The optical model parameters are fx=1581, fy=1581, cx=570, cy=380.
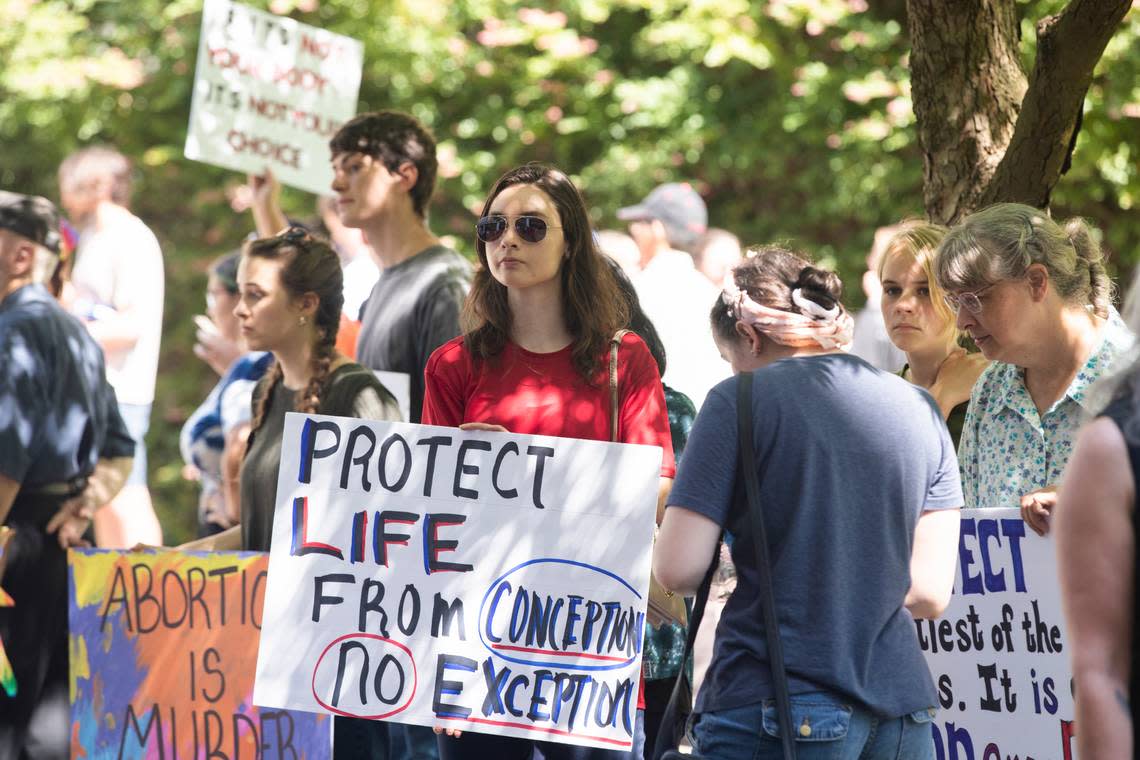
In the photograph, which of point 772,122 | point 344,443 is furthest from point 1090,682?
point 772,122

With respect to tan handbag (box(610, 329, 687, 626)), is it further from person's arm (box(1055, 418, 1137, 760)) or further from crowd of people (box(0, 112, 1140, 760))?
person's arm (box(1055, 418, 1137, 760))

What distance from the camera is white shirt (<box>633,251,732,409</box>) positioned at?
6523 mm

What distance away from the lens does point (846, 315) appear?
328cm

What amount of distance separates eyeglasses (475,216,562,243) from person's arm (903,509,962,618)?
4.28 ft

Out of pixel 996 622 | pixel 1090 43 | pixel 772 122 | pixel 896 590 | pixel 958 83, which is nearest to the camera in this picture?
pixel 896 590

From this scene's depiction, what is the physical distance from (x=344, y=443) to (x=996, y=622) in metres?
1.77

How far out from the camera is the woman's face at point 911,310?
15.5ft

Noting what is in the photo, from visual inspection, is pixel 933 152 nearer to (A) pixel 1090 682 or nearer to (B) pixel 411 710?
(B) pixel 411 710

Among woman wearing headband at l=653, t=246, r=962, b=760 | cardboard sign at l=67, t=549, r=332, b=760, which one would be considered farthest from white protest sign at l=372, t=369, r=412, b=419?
woman wearing headband at l=653, t=246, r=962, b=760

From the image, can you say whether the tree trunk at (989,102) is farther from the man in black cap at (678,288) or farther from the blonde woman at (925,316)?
the man in black cap at (678,288)

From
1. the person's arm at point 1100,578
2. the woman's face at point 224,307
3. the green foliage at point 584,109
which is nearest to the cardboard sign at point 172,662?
the woman's face at point 224,307

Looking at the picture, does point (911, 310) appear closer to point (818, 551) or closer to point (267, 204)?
point (818, 551)

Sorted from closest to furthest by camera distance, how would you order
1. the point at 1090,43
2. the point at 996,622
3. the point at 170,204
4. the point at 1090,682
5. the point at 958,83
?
the point at 1090,682, the point at 996,622, the point at 1090,43, the point at 958,83, the point at 170,204

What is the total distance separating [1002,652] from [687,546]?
4.93 ft
